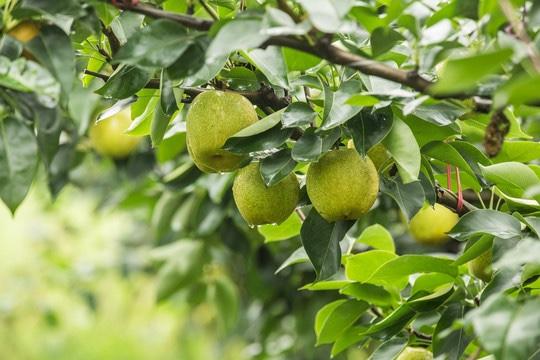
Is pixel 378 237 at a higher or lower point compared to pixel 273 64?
lower

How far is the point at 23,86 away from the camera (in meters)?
0.69

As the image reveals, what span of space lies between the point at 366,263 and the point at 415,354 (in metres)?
0.11

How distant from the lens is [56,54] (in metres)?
0.71

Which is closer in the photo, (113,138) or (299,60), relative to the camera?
(299,60)

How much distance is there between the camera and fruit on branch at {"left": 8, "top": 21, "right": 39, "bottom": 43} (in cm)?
72

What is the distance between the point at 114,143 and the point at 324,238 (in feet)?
3.39

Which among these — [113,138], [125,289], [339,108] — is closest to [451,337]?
[339,108]

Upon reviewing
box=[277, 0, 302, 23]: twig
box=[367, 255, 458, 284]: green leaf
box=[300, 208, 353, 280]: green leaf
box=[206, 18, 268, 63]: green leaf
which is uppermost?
box=[206, 18, 268, 63]: green leaf

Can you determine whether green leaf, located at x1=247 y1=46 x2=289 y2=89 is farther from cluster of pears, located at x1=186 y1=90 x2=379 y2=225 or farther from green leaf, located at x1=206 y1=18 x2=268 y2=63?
green leaf, located at x1=206 y1=18 x2=268 y2=63

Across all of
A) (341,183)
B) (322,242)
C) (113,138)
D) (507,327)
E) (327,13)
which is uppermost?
(327,13)

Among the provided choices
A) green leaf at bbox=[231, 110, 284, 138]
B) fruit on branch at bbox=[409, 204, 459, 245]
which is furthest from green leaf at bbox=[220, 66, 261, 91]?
fruit on branch at bbox=[409, 204, 459, 245]

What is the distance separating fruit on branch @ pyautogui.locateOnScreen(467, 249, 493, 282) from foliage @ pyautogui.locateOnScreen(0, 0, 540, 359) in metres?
0.02

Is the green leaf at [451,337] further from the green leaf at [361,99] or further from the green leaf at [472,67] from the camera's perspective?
the green leaf at [472,67]

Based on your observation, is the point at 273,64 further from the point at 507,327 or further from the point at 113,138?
the point at 113,138
